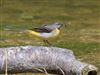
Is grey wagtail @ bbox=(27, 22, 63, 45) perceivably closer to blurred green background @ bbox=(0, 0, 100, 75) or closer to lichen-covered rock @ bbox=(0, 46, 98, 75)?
lichen-covered rock @ bbox=(0, 46, 98, 75)

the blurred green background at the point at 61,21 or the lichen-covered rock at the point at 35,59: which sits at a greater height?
the lichen-covered rock at the point at 35,59

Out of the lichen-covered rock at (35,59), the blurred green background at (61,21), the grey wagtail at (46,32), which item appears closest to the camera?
the lichen-covered rock at (35,59)

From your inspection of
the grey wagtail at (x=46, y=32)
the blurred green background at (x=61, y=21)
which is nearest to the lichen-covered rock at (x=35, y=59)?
the grey wagtail at (x=46, y=32)

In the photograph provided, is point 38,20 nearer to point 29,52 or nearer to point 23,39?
point 23,39

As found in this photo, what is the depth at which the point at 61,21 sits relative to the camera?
1177 centimetres

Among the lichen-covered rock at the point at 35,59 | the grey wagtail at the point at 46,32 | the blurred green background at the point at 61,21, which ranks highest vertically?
the grey wagtail at the point at 46,32

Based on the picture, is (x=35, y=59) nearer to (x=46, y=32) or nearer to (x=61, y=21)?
(x=46, y=32)

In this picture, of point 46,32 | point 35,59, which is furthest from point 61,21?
point 35,59

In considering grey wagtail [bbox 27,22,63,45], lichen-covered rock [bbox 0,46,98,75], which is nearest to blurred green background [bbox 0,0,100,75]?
grey wagtail [bbox 27,22,63,45]

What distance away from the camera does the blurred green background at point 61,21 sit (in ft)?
31.2

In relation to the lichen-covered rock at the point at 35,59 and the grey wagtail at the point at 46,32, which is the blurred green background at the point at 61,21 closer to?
the grey wagtail at the point at 46,32

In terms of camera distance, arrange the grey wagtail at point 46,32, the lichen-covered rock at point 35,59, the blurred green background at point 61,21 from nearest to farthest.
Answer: the lichen-covered rock at point 35,59, the grey wagtail at point 46,32, the blurred green background at point 61,21

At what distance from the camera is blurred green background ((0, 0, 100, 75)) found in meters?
9.50

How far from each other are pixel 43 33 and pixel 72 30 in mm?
4181
